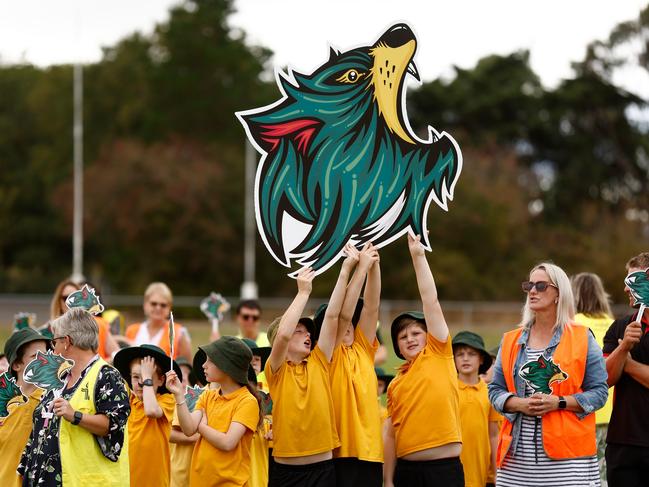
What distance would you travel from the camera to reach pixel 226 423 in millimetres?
5973

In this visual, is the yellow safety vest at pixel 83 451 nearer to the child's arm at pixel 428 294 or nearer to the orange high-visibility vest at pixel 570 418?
the child's arm at pixel 428 294

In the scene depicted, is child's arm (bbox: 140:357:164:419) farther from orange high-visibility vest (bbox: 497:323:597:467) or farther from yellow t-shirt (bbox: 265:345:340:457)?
orange high-visibility vest (bbox: 497:323:597:467)

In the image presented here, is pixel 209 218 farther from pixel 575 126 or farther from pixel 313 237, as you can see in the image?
pixel 313 237

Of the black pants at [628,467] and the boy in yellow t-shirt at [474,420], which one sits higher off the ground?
the boy in yellow t-shirt at [474,420]

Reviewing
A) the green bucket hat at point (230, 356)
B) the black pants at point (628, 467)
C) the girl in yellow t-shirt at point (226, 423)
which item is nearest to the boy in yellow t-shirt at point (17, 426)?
the girl in yellow t-shirt at point (226, 423)

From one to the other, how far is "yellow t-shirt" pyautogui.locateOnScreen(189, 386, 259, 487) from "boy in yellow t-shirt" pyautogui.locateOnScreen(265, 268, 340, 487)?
0.51ft

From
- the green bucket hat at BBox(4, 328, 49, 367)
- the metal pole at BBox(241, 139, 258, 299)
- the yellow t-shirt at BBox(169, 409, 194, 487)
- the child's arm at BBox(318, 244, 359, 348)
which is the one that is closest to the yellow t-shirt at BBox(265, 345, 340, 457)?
the child's arm at BBox(318, 244, 359, 348)

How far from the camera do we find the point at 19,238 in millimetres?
45781

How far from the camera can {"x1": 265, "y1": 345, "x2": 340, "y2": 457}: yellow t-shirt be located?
581 cm

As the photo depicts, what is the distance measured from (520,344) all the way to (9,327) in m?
27.6

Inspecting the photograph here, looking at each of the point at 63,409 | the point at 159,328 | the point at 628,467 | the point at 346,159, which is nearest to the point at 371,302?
the point at 346,159

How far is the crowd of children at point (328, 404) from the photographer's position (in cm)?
584

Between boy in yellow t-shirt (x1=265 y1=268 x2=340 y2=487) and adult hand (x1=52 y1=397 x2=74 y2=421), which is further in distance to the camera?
boy in yellow t-shirt (x1=265 y1=268 x2=340 y2=487)

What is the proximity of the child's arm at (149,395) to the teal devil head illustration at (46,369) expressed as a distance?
64 centimetres
